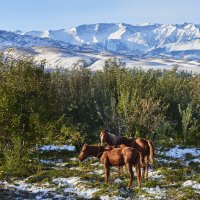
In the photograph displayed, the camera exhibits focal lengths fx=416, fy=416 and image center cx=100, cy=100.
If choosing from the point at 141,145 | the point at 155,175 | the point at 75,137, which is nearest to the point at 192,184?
the point at 155,175

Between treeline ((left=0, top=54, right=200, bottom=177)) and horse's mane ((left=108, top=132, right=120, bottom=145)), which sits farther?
treeline ((left=0, top=54, right=200, bottom=177))

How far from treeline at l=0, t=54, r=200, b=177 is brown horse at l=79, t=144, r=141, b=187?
5.11 m

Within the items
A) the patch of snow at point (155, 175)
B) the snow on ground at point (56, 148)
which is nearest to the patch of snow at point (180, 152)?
the patch of snow at point (155, 175)

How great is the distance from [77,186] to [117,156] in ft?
8.42

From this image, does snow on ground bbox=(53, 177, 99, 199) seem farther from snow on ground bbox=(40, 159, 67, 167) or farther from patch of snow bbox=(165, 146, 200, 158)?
patch of snow bbox=(165, 146, 200, 158)

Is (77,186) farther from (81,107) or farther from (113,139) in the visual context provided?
(81,107)

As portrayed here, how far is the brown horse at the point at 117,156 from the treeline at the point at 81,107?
5115 mm

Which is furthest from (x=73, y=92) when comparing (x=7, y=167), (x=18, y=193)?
(x=18, y=193)

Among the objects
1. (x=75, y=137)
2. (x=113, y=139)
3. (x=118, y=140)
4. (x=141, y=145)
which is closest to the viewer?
(x=141, y=145)

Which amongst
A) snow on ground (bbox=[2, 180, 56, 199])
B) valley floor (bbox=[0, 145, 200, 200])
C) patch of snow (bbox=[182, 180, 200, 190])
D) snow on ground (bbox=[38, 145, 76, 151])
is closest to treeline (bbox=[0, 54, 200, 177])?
snow on ground (bbox=[38, 145, 76, 151])

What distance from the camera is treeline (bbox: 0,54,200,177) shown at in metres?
23.6

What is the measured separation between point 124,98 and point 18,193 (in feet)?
40.8

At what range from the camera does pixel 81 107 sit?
33750 mm

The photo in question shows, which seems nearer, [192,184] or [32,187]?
[192,184]
